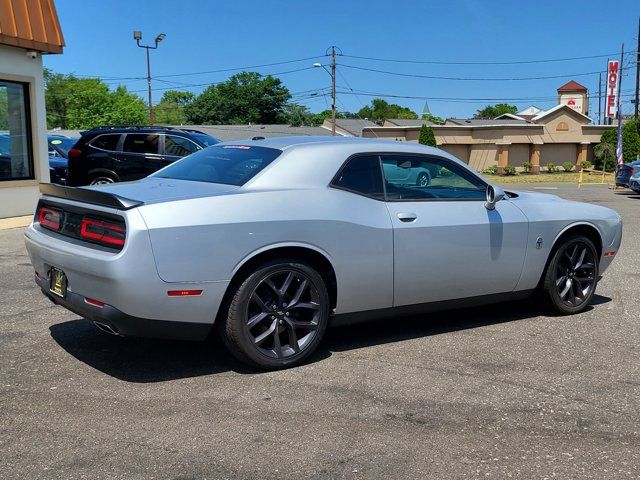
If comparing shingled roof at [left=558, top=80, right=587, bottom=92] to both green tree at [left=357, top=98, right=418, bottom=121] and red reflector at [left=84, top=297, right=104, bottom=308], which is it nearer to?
A: green tree at [left=357, top=98, right=418, bottom=121]

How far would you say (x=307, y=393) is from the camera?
4.24m

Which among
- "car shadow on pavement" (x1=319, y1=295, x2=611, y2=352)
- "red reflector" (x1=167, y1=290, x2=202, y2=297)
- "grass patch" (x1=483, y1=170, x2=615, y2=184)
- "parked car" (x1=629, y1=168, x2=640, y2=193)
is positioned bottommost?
"grass patch" (x1=483, y1=170, x2=615, y2=184)

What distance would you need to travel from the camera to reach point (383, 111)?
135 meters

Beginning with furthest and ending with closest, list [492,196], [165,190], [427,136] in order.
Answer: [427,136] → [492,196] → [165,190]

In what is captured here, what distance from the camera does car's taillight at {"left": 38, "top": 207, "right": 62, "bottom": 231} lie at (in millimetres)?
4762

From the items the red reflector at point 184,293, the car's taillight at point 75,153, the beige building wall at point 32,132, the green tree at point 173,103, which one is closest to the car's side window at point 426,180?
the red reflector at point 184,293

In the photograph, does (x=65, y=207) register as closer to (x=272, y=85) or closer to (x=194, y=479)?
(x=194, y=479)

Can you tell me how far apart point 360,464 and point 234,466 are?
62 cm

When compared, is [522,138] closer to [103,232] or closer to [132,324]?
[103,232]

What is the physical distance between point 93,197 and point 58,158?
45.7 ft

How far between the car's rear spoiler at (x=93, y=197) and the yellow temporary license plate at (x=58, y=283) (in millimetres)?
512

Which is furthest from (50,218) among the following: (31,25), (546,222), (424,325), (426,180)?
(31,25)

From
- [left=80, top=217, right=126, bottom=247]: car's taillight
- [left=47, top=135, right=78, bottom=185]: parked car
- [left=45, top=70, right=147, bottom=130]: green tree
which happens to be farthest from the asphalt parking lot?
[left=45, top=70, right=147, bottom=130]: green tree

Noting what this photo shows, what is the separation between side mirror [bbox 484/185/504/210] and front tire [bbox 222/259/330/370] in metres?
1.69
